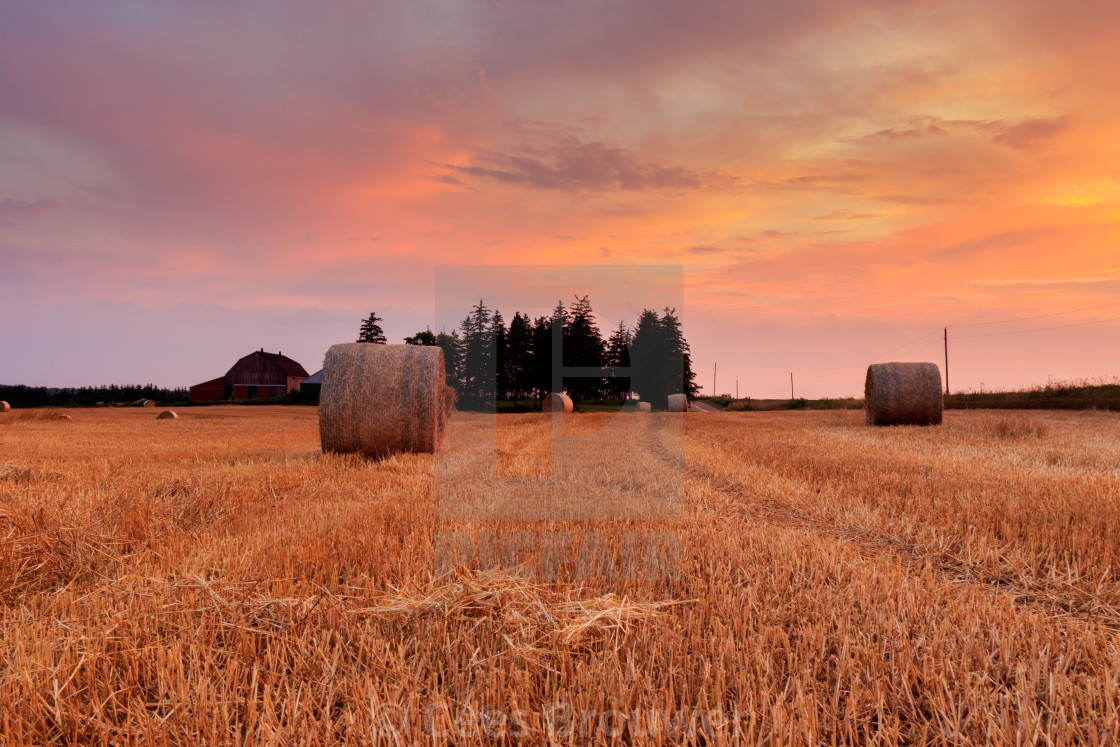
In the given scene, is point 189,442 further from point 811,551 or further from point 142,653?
point 811,551

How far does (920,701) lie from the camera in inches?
84.6

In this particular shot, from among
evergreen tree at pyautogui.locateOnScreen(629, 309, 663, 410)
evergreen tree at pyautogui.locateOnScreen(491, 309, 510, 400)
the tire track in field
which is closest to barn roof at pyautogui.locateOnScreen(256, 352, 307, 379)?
evergreen tree at pyautogui.locateOnScreen(491, 309, 510, 400)

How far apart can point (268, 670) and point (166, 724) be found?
377 mm

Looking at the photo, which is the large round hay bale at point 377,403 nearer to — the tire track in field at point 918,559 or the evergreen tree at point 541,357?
the tire track in field at point 918,559

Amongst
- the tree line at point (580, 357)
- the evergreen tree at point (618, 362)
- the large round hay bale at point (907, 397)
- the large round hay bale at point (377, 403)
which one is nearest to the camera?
the large round hay bale at point (377, 403)

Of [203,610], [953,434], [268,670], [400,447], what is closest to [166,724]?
[268,670]

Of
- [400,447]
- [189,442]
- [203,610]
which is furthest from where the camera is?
[189,442]

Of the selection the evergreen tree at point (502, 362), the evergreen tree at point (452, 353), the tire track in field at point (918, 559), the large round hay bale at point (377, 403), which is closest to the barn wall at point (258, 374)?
the evergreen tree at point (452, 353)

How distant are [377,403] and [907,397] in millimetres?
15334

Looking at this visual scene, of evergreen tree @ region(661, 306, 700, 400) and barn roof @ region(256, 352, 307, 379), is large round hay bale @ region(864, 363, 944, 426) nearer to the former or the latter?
evergreen tree @ region(661, 306, 700, 400)

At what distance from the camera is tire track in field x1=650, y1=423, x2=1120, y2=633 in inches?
131

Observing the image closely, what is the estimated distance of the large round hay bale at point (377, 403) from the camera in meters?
9.60

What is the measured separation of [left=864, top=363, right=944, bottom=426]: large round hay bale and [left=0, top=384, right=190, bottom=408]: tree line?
67595 mm

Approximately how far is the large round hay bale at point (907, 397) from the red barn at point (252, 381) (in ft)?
207
